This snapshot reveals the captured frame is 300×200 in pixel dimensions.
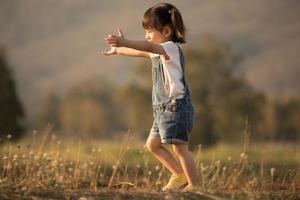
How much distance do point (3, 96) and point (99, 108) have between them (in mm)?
56184

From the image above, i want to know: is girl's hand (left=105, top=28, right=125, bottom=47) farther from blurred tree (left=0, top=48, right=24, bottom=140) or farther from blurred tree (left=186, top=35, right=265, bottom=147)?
blurred tree (left=186, top=35, right=265, bottom=147)

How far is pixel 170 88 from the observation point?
305 inches

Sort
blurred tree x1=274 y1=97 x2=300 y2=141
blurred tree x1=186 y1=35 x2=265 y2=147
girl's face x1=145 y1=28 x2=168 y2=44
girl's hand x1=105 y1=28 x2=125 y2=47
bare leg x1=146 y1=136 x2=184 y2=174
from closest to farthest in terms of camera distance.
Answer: girl's hand x1=105 y1=28 x2=125 y2=47
girl's face x1=145 y1=28 x2=168 y2=44
bare leg x1=146 y1=136 x2=184 y2=174
blurred tree x1=186 y1=35 x2=265 y2=147
blurred tree x1=274 y1=97 x2=300 y2=141

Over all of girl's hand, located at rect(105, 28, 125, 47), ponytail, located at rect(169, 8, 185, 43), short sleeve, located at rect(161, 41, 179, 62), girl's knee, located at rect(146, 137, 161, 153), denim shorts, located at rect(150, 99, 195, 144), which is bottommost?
girl's knee, located at rect(146, 137, 161, 153)

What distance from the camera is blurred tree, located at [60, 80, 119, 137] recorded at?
261 feet

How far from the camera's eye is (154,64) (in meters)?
7.94

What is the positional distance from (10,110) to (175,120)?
2487 cm

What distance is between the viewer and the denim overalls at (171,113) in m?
7.70

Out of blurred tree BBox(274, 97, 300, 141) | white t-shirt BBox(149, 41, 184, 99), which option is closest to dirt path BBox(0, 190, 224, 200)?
white t-shirt BBox(149, 41, 184, 99)

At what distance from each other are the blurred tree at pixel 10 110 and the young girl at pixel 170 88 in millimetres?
23312

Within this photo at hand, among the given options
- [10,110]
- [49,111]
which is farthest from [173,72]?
[49,111]

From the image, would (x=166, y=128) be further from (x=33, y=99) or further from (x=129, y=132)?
(x=33, y=99)

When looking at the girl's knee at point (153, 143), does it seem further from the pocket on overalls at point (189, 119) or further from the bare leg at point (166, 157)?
the pocket on overalls at point (189, 119)

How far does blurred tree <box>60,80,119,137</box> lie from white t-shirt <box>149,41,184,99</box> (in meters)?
58.3
